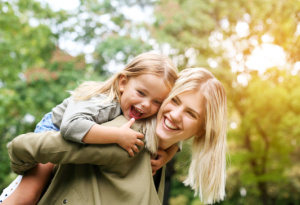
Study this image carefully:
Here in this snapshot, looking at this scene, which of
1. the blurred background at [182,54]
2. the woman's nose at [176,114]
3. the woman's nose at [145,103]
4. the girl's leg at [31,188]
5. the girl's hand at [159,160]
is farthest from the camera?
the blurred background at [182,54]

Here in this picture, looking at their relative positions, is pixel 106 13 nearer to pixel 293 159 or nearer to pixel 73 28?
pixel 73 28

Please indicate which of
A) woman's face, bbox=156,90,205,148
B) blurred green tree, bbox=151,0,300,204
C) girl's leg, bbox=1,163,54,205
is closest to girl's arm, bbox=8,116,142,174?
girl's leg, bbox=1,163,54,205

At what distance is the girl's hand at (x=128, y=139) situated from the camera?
1923 mm

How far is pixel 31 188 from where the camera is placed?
2062 mm

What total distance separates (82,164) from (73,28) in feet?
33.1

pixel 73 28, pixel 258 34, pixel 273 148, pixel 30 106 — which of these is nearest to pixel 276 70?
pixel 258 34

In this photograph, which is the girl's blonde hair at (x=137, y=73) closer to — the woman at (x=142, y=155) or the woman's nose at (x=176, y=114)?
the woman at (x=142, y=155)

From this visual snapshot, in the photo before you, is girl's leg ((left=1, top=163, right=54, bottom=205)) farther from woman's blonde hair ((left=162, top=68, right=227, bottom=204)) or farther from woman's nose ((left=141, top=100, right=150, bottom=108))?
woman's blonde hair ((left=162, top=68, right=227, bottom=204))

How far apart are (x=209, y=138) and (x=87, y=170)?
91 cm

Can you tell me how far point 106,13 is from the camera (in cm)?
1112

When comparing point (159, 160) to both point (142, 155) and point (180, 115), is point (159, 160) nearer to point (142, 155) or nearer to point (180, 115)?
point (142, 155)

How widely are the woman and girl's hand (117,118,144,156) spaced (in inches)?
1.7

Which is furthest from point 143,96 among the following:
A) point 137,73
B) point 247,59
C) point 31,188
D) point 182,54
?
point 247,59

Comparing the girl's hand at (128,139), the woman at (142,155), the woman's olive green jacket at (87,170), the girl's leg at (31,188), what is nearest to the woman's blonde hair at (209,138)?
the woman at (142,155)
